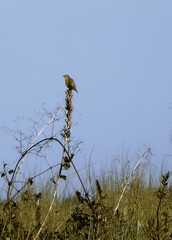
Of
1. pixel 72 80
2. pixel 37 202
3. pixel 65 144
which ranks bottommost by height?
pixel 37 202

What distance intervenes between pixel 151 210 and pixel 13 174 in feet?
5.64

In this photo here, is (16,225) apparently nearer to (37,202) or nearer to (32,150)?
(37,202)

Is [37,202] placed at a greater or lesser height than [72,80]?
lesser

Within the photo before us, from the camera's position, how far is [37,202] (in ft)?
10.2

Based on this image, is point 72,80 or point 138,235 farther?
point 138,235

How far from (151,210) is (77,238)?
1177mm

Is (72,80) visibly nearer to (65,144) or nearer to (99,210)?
(65,144)

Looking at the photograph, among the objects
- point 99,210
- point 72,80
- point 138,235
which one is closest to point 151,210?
point 138,235

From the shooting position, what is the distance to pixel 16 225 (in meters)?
2.97

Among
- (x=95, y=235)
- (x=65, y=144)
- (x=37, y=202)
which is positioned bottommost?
(x=95, y=235)

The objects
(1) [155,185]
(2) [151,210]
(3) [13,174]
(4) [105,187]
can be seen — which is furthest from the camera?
→ (1) [155,185]

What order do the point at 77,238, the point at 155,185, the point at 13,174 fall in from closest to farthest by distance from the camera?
1. the point at 13,174
2. the point at 77,238
3. the point at 155,185

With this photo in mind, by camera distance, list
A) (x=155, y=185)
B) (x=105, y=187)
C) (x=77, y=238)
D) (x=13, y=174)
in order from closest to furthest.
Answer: (x=13, y=174)
(x=77, y=238)
(x=105, y=187)
(x=155, y=185)

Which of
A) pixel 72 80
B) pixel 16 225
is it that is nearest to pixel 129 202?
pixel 16 225
